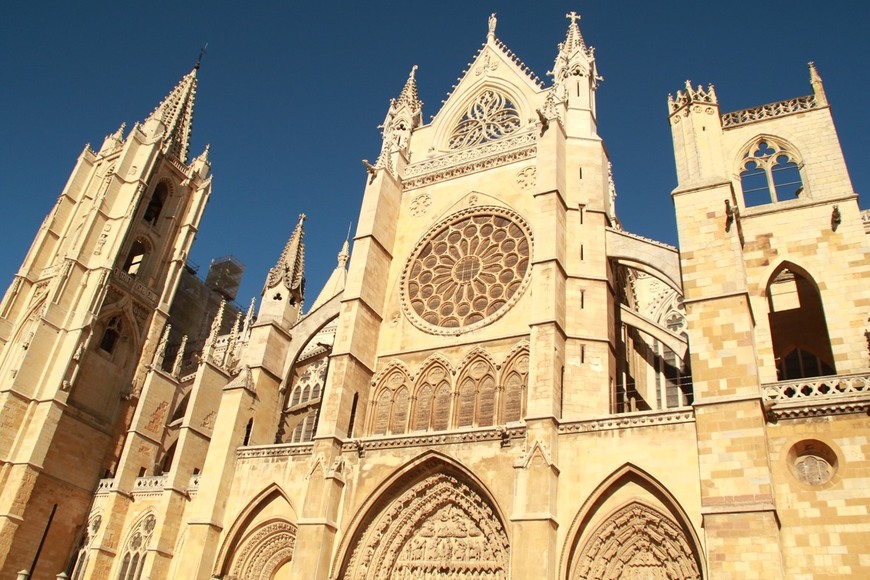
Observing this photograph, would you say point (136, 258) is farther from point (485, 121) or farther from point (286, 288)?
point (485, 121)

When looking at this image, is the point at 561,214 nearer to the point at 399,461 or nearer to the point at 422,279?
the point at 422,279

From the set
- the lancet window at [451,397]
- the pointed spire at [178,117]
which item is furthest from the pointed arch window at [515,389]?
the pointed spire at [178,117]

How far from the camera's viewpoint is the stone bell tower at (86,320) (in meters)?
20.2

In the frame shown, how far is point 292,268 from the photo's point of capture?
20250mm

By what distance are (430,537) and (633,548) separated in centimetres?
416

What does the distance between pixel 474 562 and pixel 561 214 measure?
769cm

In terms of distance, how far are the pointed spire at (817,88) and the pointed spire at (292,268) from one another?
13.3 meters

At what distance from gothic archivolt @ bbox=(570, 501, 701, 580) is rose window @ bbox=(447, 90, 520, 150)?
11.7 m

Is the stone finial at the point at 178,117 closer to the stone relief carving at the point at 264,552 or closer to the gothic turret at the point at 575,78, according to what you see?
the gothic turret at the point at 575,78

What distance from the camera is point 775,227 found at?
14.4 metres

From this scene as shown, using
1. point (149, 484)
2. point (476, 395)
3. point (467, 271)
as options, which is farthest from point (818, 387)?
point (149, 484)

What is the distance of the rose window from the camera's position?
21.0 m

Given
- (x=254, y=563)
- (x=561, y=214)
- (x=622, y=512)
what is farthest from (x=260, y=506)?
(x=561, y=214)

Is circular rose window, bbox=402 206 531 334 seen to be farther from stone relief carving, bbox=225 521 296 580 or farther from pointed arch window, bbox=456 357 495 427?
stone relief carving, bbox=225 521 296 580
